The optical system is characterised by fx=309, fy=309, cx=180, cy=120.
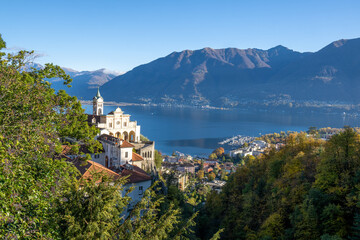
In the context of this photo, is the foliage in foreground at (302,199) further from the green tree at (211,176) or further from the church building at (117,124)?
the green tree at (211,176)

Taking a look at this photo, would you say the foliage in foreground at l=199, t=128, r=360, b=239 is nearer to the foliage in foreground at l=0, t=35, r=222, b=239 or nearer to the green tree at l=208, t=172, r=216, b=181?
the foliage in foreground at l=0, t=35, r=222, b=239

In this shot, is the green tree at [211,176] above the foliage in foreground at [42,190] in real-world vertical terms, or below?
below

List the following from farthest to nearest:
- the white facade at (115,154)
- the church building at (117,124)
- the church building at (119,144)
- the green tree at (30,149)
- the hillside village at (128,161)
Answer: the church building at (117,124) < the church building at (119,144) < the white facade at (115,154) < the hillside village at (128,161) < the green tree at (30,149)

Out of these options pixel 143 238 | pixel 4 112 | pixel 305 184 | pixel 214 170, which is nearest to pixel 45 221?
pixel 143 238

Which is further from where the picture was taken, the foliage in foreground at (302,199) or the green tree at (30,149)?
the foliage in foreground at (302,199)

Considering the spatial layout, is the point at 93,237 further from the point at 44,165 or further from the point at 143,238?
the point at 44,165

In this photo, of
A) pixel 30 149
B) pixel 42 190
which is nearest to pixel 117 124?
pixel 30 149

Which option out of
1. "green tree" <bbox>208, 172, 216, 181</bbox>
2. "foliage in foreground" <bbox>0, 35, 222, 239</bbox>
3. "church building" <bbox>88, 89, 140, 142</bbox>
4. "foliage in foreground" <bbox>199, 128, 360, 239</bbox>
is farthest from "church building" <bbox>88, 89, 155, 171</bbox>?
"green tree" <bbox>208, 172, 216, 181</bbox>

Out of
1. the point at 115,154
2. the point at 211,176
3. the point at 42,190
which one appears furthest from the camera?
the point at 211,176

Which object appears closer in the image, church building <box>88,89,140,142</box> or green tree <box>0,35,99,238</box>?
green tree <box>0,35,99,238</box>

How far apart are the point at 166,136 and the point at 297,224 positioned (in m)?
103

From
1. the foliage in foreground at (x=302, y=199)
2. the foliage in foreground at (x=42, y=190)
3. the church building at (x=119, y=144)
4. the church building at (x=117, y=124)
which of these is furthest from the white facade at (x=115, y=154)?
the foliage in foreground at (x=42, y=190)

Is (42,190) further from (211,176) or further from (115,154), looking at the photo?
(211,176)

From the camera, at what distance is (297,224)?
1927 centimetres
